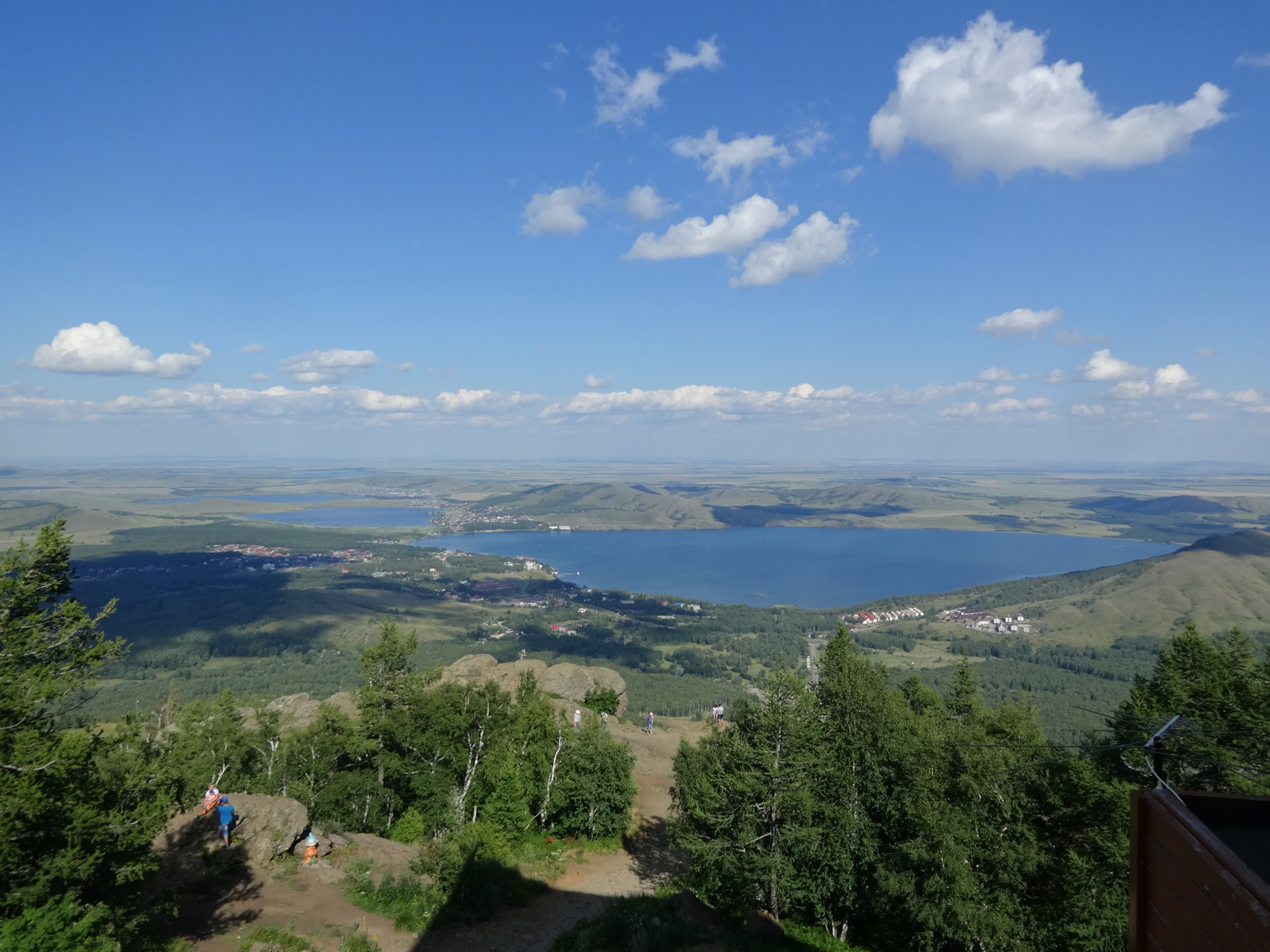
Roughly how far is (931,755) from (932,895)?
11.7 ft

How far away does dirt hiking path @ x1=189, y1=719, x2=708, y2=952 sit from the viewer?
14.8 metres

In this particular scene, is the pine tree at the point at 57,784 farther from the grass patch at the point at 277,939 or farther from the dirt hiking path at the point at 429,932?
the dirt hiking path at the point at 429,932

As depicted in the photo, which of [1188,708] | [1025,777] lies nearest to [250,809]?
[1025,777]

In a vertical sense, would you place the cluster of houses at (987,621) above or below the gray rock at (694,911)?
below

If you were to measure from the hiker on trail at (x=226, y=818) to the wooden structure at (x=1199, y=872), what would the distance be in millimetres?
20526

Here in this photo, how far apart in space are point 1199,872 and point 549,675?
1625 inches

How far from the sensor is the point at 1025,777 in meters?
18.1

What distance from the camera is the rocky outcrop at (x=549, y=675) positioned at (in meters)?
40.2

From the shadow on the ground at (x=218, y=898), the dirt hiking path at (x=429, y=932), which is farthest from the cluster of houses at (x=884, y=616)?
the shadow on the ground at (x=218, y=898)

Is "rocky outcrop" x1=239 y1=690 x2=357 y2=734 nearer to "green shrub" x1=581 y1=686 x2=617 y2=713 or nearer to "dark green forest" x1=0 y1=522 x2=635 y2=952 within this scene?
"dark green forest" x1=0 y1=522 x2=635 y2=952

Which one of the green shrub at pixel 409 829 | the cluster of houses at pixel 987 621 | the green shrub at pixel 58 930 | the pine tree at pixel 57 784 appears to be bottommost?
the cluster of houses at pixel 987 621

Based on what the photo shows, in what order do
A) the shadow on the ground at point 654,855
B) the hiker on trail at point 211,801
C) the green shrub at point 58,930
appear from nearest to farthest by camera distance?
the green shrub at point 58,930
the hiker on trail at point 211,801
the shadow on the ground at point 654,855

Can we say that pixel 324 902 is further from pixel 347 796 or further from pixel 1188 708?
pixel 1188 708

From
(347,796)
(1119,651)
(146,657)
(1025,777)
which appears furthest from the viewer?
(1119,651)
